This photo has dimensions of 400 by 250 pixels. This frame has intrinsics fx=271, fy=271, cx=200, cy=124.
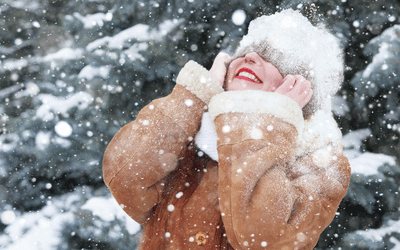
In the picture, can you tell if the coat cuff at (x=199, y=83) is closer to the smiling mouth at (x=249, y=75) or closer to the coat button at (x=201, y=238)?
the smiling mouth at (x=249, y=75)

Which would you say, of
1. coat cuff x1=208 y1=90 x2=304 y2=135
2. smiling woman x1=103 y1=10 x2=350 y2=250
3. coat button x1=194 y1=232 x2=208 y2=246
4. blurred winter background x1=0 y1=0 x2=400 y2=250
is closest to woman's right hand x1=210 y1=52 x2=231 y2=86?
smiling woman x1=103 y1=10 x2=350 y2=250

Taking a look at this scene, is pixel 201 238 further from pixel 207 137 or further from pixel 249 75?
pixel 249 75

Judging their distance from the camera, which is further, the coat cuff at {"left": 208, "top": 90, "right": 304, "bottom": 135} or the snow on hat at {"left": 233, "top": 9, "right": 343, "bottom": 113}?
the snow on hat at {"left": 233, "top": 9, "right": 343, "bottom": 113}

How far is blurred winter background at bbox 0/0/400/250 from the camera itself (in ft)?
5.42

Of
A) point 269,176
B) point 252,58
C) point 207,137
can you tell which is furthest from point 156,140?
point 252,58

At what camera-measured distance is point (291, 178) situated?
1.00 metres

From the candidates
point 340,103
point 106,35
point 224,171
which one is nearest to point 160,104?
point 224,171

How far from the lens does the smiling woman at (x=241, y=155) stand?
89 cm

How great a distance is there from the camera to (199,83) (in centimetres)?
100

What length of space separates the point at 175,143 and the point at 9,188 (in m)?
1.42

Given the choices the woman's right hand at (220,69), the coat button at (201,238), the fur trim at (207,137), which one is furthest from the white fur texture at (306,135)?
the coat button at (201,238)

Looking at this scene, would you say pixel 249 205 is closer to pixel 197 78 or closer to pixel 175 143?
pixel 175 143

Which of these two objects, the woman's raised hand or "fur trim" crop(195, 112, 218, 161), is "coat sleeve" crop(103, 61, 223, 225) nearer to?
"fur trim" crop(195, 112, 218, 161)

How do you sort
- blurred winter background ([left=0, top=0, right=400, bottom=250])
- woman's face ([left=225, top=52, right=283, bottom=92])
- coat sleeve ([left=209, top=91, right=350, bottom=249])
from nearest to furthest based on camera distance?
coat sleeve ([left=209, top=91, right=350, bottom=249]) → woman's face ([left=225, top=52, right=283, bottom=92]) → blurred winter background ([left=0, top=0, right=400, bottom=250])
